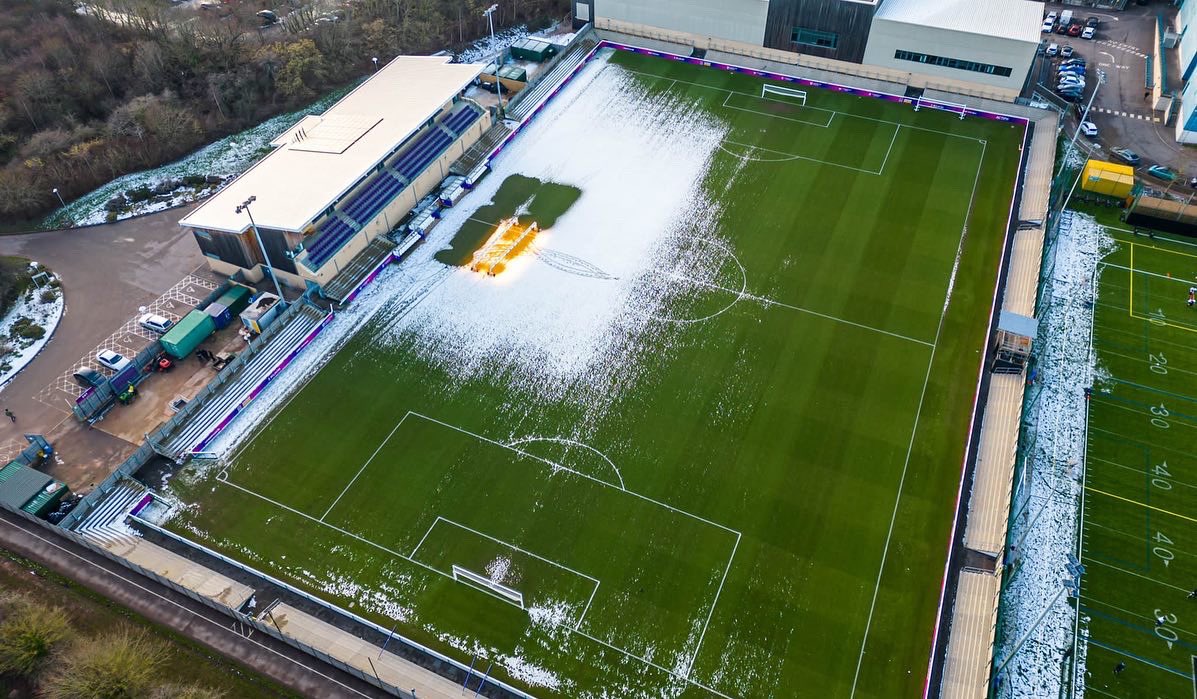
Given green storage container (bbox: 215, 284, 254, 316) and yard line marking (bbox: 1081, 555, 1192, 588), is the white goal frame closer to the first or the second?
yard line marking (bbox: 1081, 555, 1192, 588)

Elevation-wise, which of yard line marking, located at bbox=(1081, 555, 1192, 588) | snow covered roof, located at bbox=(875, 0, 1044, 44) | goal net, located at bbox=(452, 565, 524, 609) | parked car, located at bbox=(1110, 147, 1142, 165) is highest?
snow covered roof, located at bbox=(875, 0, 1044, 44)

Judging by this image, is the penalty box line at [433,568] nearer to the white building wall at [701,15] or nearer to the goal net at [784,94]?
the goal net at [784,94]

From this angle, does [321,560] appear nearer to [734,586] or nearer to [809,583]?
[734,586]

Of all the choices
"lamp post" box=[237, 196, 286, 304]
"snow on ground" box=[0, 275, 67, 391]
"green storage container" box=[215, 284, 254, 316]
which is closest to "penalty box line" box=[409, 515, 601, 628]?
"lamp post" box=[237, 196, 286, 304]

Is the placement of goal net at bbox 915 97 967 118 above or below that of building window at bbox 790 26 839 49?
below

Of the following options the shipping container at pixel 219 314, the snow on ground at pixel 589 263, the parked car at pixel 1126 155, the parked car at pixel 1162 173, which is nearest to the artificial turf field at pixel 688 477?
the snow on ground at pixel 589 263

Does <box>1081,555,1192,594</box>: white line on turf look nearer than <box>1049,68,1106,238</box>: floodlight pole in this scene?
Yes

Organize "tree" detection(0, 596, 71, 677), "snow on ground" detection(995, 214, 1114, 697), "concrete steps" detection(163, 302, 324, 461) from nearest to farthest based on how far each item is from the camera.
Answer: "tree" detection(0, 596, 71, 677), "snow on ground" detection(995, 214, 1114, 697), "concrete steps" detection(163, 302, 324, 461)

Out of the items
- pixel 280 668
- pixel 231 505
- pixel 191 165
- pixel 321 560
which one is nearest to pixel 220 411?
pixel 231 505

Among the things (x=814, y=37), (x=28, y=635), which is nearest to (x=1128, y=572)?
(x=28, y=635)
